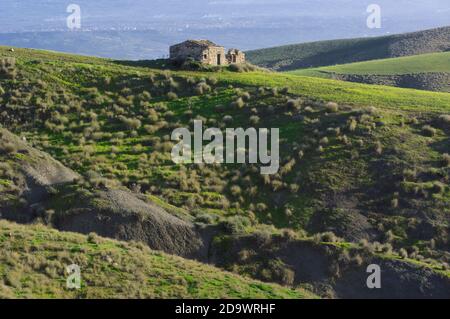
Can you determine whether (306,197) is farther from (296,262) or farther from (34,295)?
(34,295)

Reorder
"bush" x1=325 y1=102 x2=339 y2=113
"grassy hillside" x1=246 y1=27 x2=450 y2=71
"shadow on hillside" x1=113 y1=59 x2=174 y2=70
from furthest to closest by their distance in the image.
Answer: "grassy hillside" x1=246 y1=27 x2=450 y2=71, "shadow on hillside" x1=113 y1=59 x2=174 y2=70, "bush" x1=325 y1=102 x2=339 y2=113

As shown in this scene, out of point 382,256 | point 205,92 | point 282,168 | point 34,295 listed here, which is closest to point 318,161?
point 282,168

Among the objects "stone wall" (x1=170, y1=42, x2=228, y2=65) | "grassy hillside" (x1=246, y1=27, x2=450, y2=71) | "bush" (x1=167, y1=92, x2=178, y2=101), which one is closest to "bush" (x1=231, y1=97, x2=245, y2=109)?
"bush" (x1=167, y1=92, x2=178, y2=101)

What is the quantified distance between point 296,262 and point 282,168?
1014cm

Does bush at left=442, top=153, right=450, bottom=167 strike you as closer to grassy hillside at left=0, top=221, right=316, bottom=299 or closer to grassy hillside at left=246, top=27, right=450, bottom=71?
grassy hillside at left=0, top=221, right=316, bottom=299

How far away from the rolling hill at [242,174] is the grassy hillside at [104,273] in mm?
423

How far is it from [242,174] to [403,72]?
52.4m

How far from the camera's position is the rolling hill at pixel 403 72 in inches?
2886

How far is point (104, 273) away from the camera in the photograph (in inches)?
800

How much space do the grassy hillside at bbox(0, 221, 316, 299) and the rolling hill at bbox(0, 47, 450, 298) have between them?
16.7 inches

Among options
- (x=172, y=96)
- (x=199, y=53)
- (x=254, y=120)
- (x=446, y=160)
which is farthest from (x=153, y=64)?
(x=446, y=160)

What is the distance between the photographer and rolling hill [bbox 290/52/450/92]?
7331cm

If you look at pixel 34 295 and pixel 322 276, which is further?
pixel 322 276
